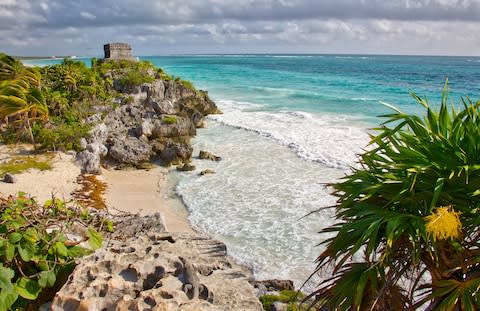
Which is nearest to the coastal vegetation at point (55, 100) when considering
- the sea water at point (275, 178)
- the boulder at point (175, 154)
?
the boulder at point (175, 154)

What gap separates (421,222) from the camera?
3352 mm

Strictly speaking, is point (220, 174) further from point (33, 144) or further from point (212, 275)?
point (212, 275)

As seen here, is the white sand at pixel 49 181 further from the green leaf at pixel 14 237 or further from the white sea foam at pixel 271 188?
the green leaf at pixel 14 237

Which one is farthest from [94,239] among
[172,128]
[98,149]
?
[172,128]

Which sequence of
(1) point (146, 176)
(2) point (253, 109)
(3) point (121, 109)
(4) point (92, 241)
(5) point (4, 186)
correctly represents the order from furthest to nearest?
A: (2) point (253, 109) < (3) point (121, 109) < (1) point (146, 176) < (5) point (4, 186) < (4) point (92, 241)

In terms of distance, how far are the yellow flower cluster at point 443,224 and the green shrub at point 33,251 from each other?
4.16m

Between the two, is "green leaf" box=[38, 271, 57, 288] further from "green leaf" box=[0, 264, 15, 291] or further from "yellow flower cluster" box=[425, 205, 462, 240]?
"yellow flower cluster" box=[425, 205, 462, 240]

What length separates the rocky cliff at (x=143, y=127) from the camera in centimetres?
1905

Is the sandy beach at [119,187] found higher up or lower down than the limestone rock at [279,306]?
lower down

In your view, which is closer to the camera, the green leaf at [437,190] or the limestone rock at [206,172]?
the green leaf at [437,190]

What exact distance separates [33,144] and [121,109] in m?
6.39

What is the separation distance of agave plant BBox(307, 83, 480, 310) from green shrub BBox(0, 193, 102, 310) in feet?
10.8

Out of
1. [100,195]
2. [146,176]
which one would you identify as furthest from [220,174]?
[100,195]

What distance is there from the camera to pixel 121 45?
41000mm
